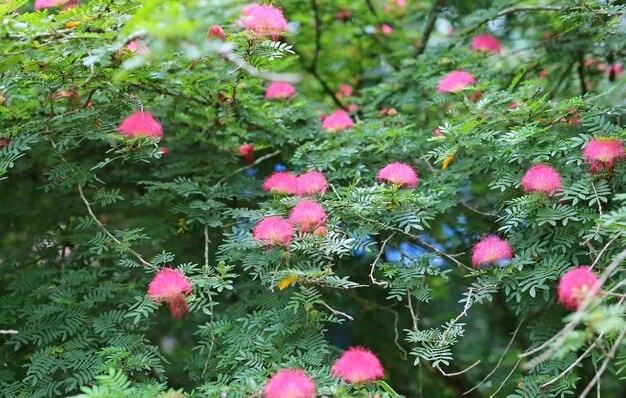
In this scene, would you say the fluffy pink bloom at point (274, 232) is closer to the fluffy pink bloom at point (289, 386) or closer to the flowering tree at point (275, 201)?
the flowering tree at point (275, 201)

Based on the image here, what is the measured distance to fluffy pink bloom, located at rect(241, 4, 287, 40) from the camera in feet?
8.49

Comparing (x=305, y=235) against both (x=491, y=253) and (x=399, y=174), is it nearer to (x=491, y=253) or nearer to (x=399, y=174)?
(x=399, y=174)

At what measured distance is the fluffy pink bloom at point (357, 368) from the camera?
2.27m

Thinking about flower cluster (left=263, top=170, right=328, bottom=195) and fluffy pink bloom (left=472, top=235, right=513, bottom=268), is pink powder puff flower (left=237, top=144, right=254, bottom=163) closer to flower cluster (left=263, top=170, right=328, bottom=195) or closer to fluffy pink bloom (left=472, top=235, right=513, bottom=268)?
flower cluster (left=263, top=170, right=328, bottom=195)

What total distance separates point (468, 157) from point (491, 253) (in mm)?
882

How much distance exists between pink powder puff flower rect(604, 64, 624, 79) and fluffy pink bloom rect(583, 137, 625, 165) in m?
1.76

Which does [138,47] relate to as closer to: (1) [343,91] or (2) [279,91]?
(2) [279,91]

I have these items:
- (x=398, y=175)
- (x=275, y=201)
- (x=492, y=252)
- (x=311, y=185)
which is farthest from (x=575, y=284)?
(x=275, y=201)

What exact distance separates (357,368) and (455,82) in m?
1.75

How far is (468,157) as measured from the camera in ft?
11.2

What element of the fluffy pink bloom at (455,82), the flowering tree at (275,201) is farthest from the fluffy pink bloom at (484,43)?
the fluffy pink bloom at (455,82)

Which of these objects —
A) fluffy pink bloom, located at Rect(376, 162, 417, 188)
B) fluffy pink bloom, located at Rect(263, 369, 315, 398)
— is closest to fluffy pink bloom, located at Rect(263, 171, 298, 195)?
fluffy pink bloom, located at Rect(376, 162, 417, 188)

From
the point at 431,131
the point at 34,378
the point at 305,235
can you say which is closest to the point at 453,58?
the point at 431,131

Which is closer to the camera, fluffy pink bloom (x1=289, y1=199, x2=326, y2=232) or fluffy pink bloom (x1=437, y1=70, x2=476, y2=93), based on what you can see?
fluffy pink bloom (x1=289, y1=199, x2=326, y2=232)
